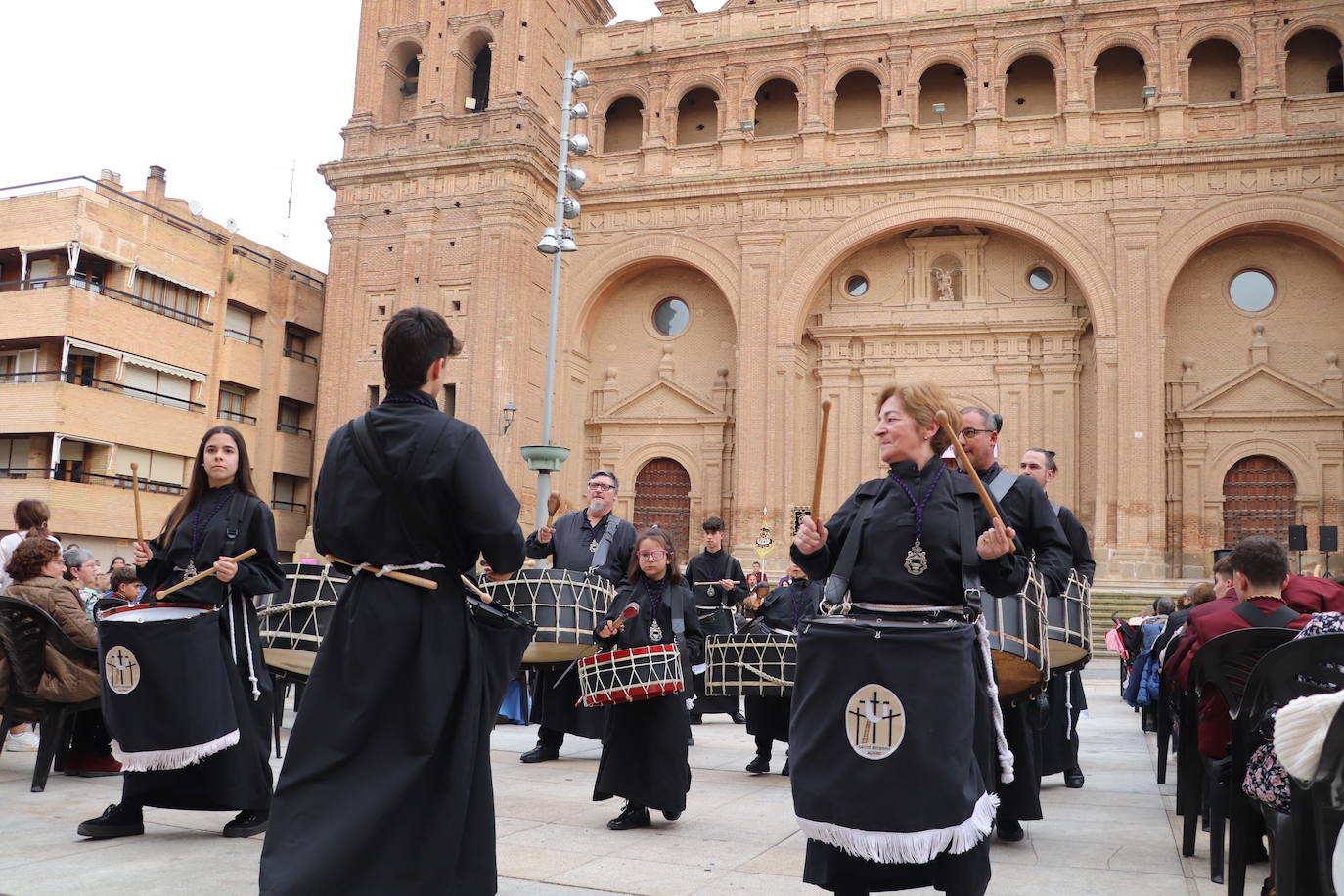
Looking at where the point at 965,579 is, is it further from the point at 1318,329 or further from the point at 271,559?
the point at 1318,329

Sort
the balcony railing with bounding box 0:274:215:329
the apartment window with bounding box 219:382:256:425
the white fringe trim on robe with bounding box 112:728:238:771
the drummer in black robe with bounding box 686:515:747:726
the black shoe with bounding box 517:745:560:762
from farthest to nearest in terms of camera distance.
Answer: the apartment window with bounding box 219:382:256:425, the balcony railing with bounding box 0:274:215:329, the drummer in black robe with bounding box 686:515:747:726, the black shoe with bounding box 517:745:560:762, the white fringe trim on robe with bounding box 112:728:238:771

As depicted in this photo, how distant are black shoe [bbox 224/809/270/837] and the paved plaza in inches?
2.8

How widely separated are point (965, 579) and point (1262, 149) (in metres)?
25.9

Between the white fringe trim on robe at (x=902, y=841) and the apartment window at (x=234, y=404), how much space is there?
29.4m

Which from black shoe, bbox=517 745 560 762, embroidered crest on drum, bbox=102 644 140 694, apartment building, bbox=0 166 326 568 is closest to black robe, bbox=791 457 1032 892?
embroidered crest on drum, bbox=102 644 140 694

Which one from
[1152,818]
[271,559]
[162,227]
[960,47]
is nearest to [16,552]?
[271,559]

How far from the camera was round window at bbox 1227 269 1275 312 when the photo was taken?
86.6 ft

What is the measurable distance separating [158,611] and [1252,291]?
27187 millimetres

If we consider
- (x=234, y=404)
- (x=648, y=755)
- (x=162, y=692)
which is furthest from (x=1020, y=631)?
(x=234, y=404)

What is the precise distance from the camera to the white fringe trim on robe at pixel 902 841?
3283 mm

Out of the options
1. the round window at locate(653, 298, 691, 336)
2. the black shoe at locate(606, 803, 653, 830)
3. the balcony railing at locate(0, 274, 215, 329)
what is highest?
the round window at locate(653, 298, 691, 336)

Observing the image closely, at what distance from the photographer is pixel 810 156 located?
93.4 ft

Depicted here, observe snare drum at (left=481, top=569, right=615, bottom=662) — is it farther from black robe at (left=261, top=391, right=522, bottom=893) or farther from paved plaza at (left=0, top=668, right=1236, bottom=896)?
black robe at (left=261, top=391, right=522, bottom=893)

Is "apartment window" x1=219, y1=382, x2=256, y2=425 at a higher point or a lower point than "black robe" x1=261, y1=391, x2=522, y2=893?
higher
